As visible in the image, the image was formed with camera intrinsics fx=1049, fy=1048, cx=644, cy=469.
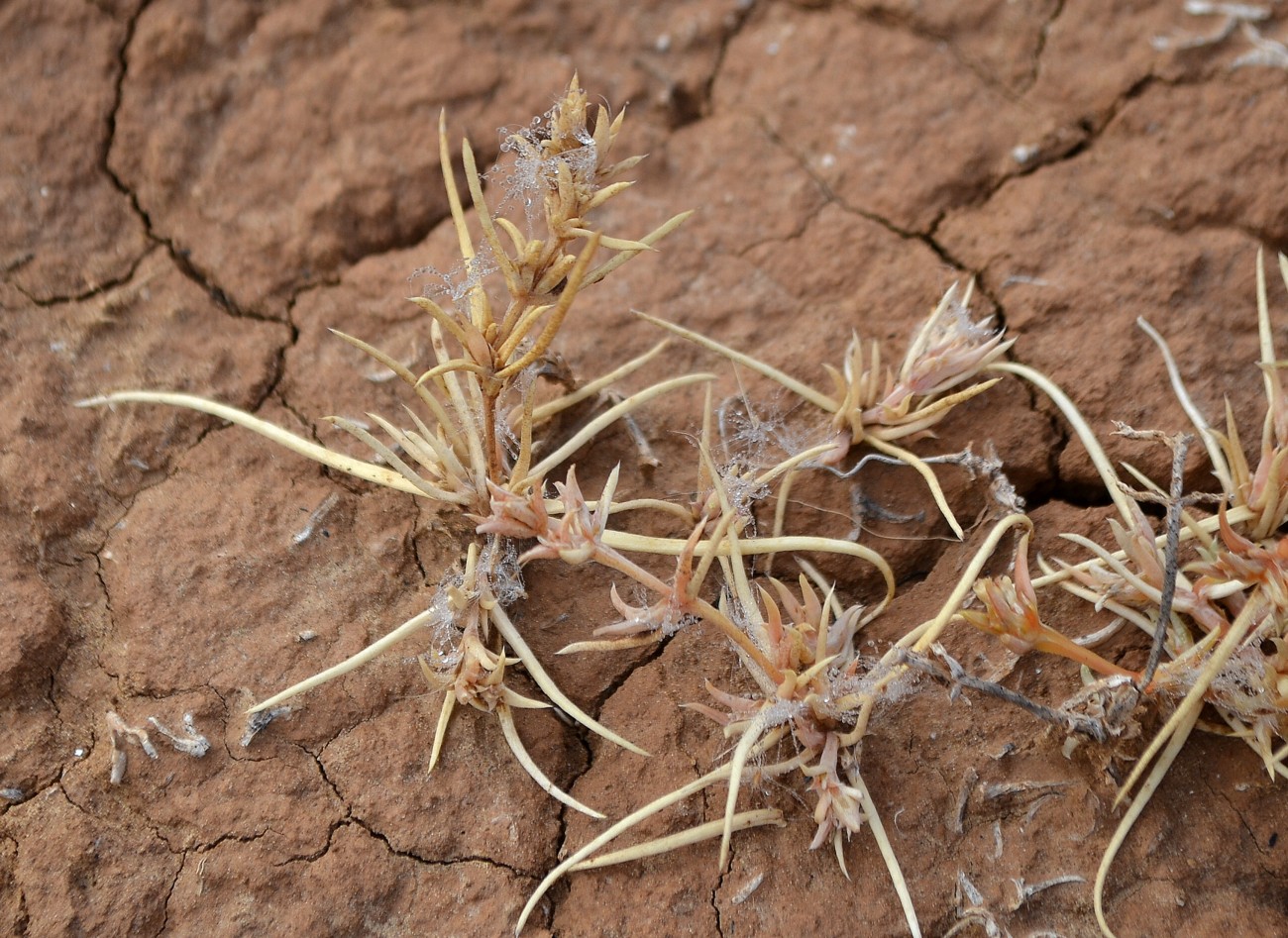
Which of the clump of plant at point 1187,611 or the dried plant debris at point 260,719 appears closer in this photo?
the clump of plant at point 1187,611

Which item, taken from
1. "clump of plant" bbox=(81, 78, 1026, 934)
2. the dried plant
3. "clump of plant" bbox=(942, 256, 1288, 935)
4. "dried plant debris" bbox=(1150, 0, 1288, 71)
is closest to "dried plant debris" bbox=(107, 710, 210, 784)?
A: "clump of plant" bbox=(81, 78, 1026, 934)

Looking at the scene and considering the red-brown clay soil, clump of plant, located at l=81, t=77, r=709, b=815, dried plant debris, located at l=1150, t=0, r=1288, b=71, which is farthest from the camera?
dried plant debris, located at l=1150, t=0, r=1288, b=71

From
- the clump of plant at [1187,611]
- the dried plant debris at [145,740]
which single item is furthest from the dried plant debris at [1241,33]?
the dried plant debris at [145,740]

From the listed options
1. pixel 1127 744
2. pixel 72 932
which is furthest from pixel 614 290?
pixel 72 932

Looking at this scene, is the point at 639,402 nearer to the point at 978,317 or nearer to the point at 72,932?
the point at 978,317

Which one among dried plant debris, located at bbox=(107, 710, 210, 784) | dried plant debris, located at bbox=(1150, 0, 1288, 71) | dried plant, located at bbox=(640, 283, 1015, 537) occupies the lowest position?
dried plant debris, located at bbox=(107, 710, 210, 784)

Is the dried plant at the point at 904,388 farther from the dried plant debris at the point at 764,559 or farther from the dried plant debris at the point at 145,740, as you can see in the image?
the dried plant debris at the point at 145,740

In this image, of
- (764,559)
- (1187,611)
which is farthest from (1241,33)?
(764,559)

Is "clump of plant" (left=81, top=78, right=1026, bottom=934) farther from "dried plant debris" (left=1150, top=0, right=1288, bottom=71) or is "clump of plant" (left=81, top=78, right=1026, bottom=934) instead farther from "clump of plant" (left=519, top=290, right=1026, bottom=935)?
"dried plant debris" (left=1150, top=0, right=1288, bottom=71)
